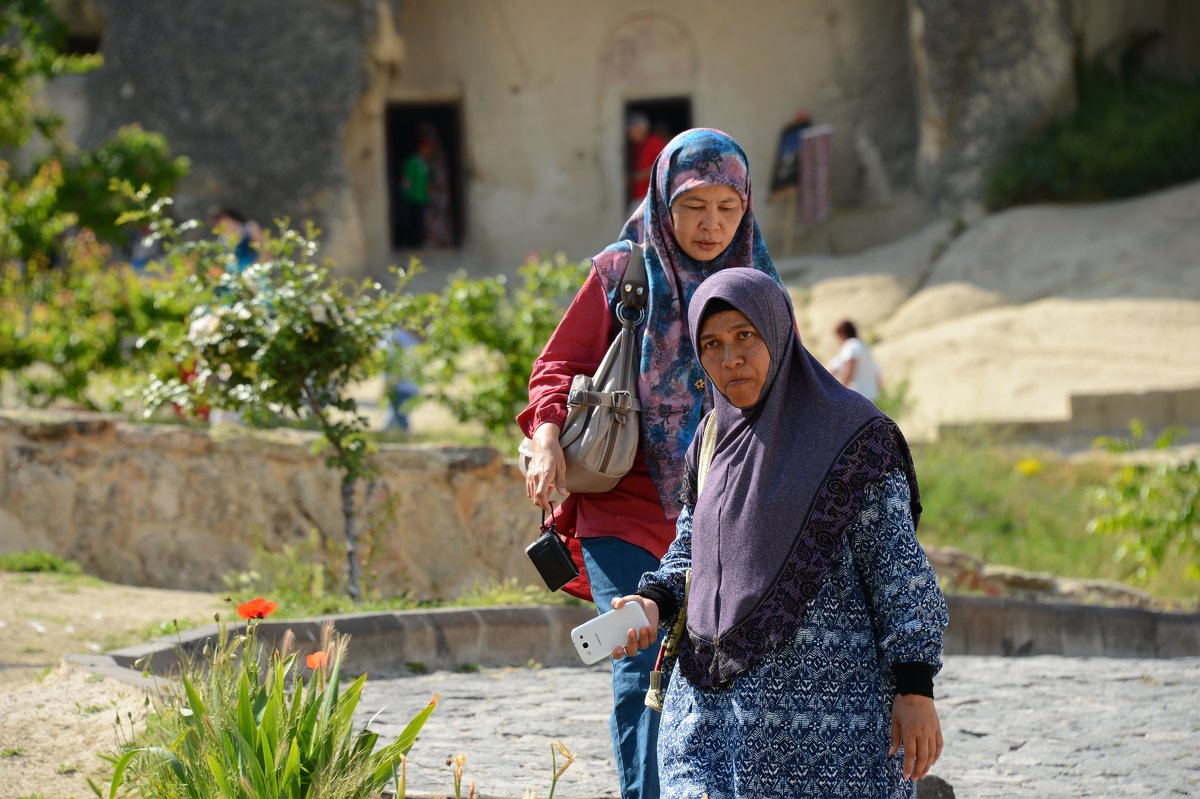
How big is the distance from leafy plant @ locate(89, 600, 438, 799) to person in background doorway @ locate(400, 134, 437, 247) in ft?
56.2

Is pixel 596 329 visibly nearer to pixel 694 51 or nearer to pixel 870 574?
pixel 870 574

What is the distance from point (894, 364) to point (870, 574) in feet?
38.3

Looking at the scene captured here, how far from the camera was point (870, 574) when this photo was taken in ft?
8.77

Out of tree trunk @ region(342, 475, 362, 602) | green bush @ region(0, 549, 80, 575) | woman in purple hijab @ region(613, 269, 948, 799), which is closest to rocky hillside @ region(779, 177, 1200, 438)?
tree trunk @ region(342, 475, 362, 602)

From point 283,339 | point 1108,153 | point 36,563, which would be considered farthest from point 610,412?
point 1108,153

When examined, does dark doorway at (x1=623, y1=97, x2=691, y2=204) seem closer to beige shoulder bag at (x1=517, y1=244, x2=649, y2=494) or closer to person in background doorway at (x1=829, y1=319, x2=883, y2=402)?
person in background doorway at (x1=829, y1=319, x2=883, y2=402)

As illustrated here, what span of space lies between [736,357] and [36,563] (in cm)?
565

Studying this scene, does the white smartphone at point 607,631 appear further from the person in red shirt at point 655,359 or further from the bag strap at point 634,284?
the bag strap at point 634,284

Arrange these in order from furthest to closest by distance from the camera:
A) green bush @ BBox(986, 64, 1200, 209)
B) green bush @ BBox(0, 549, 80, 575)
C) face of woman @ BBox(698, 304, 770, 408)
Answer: green bush @ BBox(986, 64, 1200, 209) → green bush @ BBox(0, 549, 80, 575) → face of woman @ BBox(698, 304, 770, 408)

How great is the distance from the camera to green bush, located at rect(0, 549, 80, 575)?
744 centimetres

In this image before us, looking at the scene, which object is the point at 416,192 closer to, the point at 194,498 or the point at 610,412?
the point at 194,498

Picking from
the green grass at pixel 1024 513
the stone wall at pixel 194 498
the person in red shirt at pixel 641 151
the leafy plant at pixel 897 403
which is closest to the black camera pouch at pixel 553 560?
the stone wall at pixel 194 498

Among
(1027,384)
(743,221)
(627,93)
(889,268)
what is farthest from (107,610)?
(627,93)

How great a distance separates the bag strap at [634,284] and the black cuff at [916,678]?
126 cm
